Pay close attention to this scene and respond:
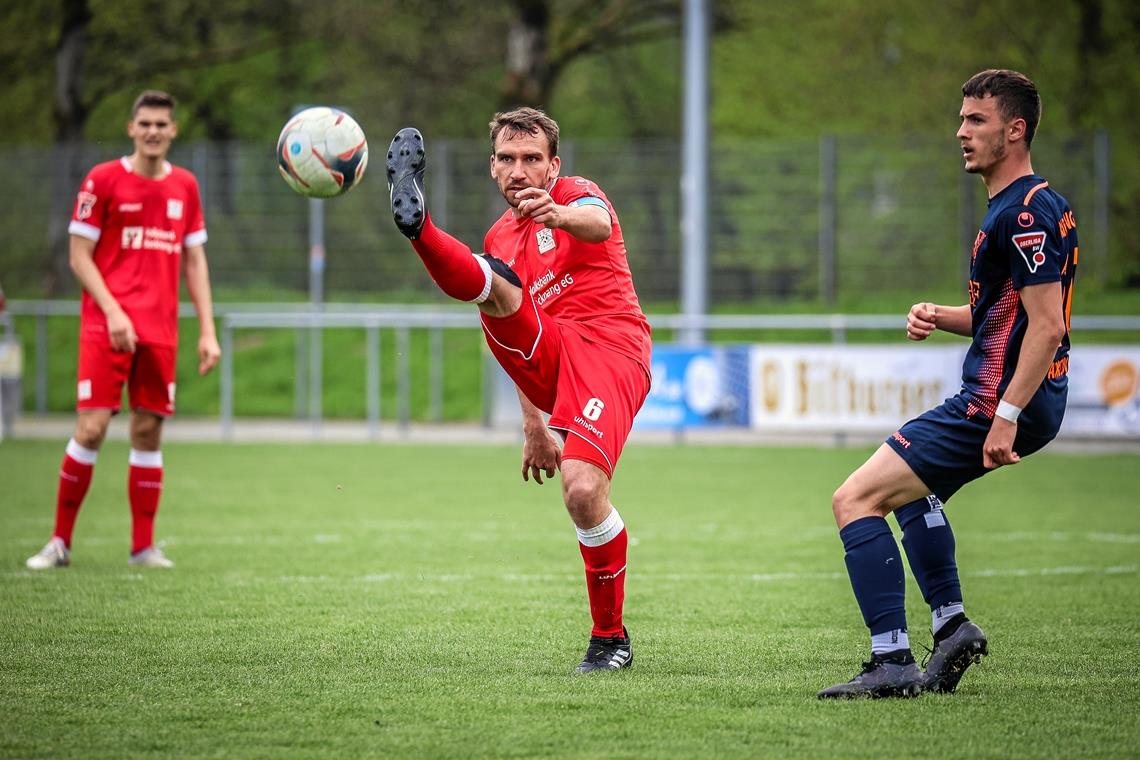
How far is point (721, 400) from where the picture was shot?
17.6m

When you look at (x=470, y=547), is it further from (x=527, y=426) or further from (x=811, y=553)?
(x=527, y=426)

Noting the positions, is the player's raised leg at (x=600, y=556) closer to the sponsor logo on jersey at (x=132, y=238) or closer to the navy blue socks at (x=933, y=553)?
the navy blue socks at (x=933, y=553)

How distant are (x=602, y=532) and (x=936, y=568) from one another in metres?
1.26

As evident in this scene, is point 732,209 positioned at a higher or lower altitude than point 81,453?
higher

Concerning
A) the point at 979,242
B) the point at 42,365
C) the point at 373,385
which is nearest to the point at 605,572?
the point at 979,242

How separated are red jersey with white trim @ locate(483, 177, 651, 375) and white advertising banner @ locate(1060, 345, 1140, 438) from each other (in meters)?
11.8

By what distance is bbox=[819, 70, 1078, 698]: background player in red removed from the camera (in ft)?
15.9

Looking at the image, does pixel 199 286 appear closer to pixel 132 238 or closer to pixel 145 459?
pixel 132 238

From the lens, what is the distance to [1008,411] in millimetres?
4902

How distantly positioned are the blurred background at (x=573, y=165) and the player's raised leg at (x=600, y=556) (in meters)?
12.4

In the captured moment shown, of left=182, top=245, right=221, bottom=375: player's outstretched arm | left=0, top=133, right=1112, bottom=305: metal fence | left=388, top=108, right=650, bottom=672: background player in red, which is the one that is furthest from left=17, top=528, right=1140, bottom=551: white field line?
left=0, top=133, right=1112, bottom=305: metal fence

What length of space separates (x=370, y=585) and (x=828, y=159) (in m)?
18.0

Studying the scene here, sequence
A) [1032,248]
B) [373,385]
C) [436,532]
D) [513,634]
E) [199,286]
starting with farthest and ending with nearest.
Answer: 1. [373,385]
2. [436,532]
3. [199,286]
4. [513,634]
5. [1032,248]

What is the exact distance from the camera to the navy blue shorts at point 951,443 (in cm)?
510
